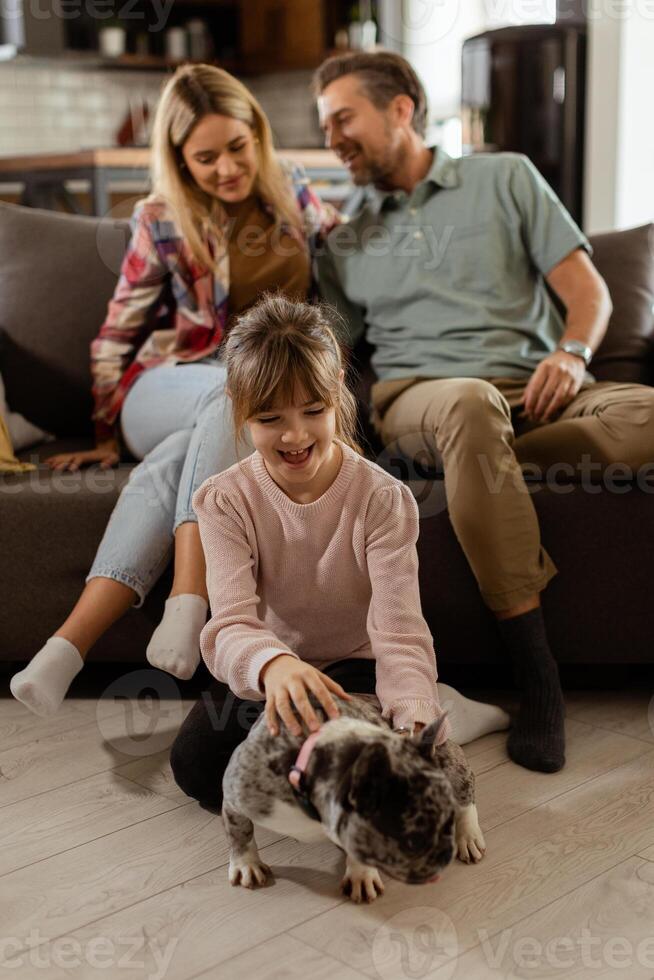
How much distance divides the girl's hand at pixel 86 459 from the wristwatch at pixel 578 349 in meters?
0.91

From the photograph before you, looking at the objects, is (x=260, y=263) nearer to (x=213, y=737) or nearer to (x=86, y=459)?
(x=86, y=459)

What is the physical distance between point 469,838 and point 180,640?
528 millimetres

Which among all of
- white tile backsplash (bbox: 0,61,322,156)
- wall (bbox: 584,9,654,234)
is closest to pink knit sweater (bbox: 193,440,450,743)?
wall (bbox: 584,9,654,234)

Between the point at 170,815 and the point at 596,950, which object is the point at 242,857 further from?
the point at 596,950

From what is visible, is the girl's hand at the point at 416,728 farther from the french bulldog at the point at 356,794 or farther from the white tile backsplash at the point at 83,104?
the white tile backsplash at the point at 83,104

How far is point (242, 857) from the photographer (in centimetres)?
142

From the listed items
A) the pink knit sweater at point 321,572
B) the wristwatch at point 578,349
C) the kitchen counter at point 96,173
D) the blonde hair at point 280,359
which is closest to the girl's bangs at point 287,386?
the blonde hair at point 280,359

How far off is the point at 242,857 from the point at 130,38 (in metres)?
5.41

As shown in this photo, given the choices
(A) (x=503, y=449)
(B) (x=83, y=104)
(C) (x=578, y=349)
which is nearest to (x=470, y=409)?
(A) (x=503, y=449)

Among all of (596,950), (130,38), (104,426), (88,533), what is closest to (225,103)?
(104,426)

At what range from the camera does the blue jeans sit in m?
1.85

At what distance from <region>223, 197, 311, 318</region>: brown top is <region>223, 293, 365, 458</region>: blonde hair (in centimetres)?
89

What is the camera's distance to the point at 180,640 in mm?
1700

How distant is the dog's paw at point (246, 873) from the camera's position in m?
1.42
